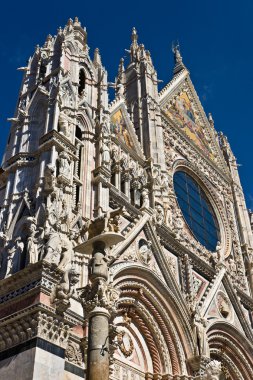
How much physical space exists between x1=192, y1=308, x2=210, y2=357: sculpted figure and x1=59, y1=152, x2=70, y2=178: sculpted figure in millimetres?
4786

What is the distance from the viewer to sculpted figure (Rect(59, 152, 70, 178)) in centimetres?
1046

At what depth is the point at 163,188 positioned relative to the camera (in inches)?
599

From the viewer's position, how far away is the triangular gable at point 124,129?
15255 millimetres

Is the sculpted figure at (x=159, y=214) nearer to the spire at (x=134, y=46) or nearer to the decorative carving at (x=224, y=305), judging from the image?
the decorative carving at (x=224, y=305)

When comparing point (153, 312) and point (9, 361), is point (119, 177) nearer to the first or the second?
point (153, 312)

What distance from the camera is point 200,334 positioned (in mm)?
12188

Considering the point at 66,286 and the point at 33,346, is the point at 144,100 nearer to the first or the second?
the point at 66,286

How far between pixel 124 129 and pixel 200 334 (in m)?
6.57

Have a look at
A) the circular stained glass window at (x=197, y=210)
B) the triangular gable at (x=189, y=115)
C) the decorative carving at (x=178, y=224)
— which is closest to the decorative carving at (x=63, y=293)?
the decorative carving at (x=178, y=224)

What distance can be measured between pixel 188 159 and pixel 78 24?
6.39m

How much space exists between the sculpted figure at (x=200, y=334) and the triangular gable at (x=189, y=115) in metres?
8.61

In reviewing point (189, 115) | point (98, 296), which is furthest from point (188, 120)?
point (98, 296)

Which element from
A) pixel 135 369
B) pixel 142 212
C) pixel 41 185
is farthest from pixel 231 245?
pixel 41 185

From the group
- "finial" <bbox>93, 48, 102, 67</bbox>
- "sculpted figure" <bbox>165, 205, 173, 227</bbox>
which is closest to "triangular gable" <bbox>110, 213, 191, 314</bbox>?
"sculpted figure" <bbox>165, 205, 173, 227</bbox>
